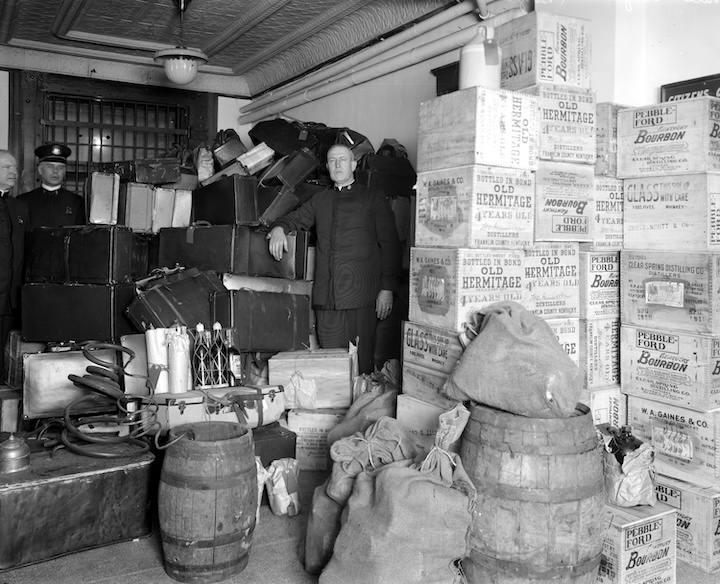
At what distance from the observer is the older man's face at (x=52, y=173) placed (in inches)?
210

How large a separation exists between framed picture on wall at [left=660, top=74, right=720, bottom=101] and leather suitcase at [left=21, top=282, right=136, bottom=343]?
116 inches

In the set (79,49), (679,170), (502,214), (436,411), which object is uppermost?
(79,49)

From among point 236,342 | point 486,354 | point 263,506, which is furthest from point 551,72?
point 263,506

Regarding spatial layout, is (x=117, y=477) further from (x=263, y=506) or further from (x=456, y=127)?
(x=456, y=127)

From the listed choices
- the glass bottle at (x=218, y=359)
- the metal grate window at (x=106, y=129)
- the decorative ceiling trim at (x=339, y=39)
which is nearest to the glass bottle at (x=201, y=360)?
the glass bottle at (x=218, y=359)

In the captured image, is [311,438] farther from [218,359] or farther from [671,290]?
[671,290]

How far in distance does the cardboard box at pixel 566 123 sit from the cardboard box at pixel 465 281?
51 centimetres

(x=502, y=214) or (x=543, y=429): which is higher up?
(x=502, y=214)

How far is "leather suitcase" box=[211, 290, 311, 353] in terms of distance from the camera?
372cm

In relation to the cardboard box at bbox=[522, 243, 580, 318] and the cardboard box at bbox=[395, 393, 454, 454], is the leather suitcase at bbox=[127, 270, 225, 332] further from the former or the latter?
the cardboard box at bbox=[522, 243, 580, 318]

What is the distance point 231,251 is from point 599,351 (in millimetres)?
2045

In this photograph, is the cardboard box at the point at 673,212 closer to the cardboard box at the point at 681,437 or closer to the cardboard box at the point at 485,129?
the cardboard box at the point at 485,129

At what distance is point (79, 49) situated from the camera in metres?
6.82

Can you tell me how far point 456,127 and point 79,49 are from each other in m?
5.15
